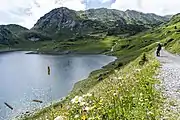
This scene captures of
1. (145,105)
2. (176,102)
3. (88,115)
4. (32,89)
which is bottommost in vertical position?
(32,89)

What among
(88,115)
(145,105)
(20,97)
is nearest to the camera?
(88,115)

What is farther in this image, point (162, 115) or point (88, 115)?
point (162, 115)

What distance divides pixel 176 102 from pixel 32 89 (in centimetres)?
7043

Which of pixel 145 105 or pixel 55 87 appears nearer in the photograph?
pixel 145 105

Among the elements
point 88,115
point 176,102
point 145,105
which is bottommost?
point 176,102

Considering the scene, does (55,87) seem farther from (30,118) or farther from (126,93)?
(126,93)

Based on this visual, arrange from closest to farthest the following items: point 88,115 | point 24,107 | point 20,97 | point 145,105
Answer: point 88,115
point 145,105
point 24,107
point 20,97

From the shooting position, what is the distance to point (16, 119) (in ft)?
168

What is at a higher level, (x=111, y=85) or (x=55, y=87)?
(x=111, y=85)

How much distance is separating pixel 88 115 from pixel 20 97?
70.2 m

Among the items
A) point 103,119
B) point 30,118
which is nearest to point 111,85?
point 103,119

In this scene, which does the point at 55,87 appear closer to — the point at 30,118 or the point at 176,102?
the point at 30,118

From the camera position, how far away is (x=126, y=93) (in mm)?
12305

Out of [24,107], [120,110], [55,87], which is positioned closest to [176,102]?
[120,110]
